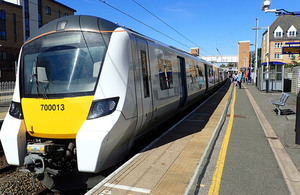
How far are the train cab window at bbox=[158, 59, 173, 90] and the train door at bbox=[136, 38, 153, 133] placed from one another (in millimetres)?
935

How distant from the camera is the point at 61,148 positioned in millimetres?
4168

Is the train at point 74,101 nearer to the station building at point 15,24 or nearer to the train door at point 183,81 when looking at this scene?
the train door at point 183,81

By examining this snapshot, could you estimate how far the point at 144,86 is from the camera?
541 centimetres

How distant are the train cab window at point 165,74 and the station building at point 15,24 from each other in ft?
115

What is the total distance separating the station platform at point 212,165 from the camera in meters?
3.69

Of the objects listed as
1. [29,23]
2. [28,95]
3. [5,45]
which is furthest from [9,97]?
[29,23]

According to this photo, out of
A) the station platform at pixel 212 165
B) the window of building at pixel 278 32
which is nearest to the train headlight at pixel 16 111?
the station platform at pixel 212 165

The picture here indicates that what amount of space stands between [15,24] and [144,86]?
39.9m

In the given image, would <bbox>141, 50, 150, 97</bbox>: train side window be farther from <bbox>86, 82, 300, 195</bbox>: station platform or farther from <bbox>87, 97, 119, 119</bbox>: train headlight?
<bbox>87, 97, 119, 119</bbox>: train headlight

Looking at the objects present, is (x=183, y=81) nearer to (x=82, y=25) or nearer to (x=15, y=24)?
(x=82, y=25)

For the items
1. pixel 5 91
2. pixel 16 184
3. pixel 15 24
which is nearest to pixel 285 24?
pixel 15 24

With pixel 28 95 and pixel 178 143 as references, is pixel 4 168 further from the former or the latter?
pixel 178 143

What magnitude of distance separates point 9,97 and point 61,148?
1585cm

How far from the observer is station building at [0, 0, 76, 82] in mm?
36681
